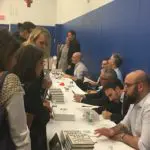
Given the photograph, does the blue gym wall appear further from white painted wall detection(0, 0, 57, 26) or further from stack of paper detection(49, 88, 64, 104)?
white painted wall detection(0, 0, 57, 26)

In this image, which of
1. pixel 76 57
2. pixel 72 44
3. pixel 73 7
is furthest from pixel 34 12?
pixel 76 57

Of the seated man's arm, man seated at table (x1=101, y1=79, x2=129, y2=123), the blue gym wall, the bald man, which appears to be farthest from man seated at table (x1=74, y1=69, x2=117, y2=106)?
the seated man's arm

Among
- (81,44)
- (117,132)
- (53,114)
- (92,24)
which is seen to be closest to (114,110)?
(53,114)

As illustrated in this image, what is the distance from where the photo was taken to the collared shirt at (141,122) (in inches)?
91.2

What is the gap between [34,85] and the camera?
7.18ft

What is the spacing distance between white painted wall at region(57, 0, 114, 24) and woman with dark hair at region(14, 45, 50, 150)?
4.70m

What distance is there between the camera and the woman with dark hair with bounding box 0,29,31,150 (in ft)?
4.99

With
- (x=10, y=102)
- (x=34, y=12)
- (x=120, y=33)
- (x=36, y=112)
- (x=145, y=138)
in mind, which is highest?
(x=34, y=12)

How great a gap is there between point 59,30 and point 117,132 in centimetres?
1169

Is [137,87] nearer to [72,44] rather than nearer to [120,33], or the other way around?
[120,33]

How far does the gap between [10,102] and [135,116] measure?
4.73 ft

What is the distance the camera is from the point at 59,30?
14.0 metres

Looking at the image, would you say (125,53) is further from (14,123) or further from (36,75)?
(14,123)

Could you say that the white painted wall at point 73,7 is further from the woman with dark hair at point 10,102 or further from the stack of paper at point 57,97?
the woman with dark hair at point 10,102
